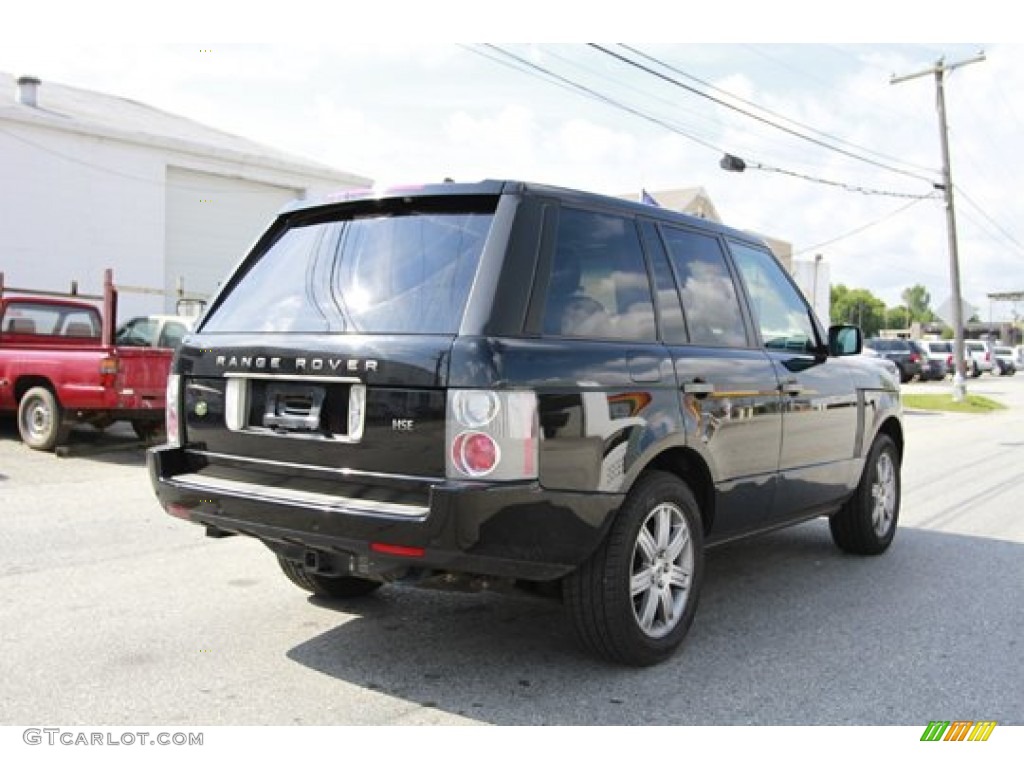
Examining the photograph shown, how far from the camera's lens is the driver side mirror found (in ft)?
18.9

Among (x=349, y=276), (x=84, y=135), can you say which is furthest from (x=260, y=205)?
(x=349, y=276)

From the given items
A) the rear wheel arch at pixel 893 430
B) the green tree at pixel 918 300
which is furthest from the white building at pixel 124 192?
the green tree at pixel 918 300

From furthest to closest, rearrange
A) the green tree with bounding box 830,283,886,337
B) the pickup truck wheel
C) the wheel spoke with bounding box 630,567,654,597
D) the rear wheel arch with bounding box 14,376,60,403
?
the green tree with bounding box 830,283,886,337
the pickup truck wheel
the rear wheel arch with bounding box 14,376,60,403
the wheel spoke with bounding box 630,567,654,597

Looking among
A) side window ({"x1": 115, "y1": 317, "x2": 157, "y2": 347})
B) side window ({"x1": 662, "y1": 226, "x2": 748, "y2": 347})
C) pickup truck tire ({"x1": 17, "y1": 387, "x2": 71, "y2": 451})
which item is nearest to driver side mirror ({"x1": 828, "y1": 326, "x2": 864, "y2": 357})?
side window ({"x1": 662, "y1": 226, "x2": 748, "y2": 347})

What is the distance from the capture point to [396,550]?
349 cm

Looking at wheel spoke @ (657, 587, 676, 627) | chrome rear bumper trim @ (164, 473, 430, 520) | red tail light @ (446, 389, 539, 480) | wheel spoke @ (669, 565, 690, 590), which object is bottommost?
wheel spoke @ (657, 587, 676, 627)

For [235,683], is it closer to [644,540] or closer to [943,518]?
[644,540]

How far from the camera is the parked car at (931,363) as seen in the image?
4079 cm

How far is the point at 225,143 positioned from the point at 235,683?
22731mm

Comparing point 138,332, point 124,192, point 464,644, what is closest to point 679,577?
point 464,644

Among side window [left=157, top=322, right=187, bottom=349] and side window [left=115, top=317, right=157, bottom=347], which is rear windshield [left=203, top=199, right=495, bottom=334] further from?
side window [left=115, top=317, right=157, bottom=347]

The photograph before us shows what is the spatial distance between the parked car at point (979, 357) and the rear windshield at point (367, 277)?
51616 millimetres

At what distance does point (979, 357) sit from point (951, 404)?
1141 inches

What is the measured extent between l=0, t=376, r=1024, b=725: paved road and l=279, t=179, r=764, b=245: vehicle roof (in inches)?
70.6
